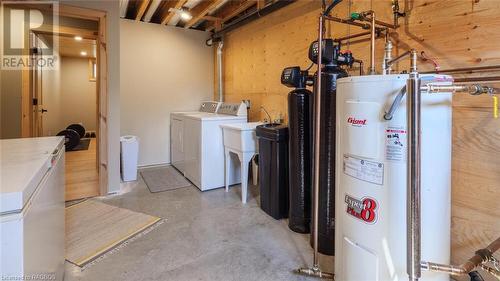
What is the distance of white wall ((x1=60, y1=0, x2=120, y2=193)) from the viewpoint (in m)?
3.17

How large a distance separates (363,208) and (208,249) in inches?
50.0

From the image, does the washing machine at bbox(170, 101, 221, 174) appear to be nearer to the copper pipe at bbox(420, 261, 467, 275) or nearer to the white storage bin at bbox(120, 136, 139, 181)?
the white storage bin at bbox(120, 136, 139, 181)

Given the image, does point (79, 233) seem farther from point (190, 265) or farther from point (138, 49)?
point (138, 49)

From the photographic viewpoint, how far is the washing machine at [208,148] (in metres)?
3.44

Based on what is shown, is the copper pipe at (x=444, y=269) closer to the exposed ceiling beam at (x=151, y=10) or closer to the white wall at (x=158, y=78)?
the exposed ceiling beam at (x=151, y=10)

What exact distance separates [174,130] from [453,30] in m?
3.84

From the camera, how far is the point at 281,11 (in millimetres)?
3322

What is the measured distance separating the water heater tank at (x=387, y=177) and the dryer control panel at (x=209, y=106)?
312 centimetres

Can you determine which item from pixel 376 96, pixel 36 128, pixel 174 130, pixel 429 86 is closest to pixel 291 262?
pixel 376 96

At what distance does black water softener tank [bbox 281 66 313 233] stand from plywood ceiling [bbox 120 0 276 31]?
5.16 feet

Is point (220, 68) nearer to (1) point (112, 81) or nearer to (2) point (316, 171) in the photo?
(1) point (112, 81)

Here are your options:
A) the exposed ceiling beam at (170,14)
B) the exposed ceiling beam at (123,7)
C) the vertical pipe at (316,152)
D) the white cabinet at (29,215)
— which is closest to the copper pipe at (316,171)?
the vertical pipe at (316,152)

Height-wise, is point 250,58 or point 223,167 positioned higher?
point 250,58

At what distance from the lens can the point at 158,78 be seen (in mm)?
4738
